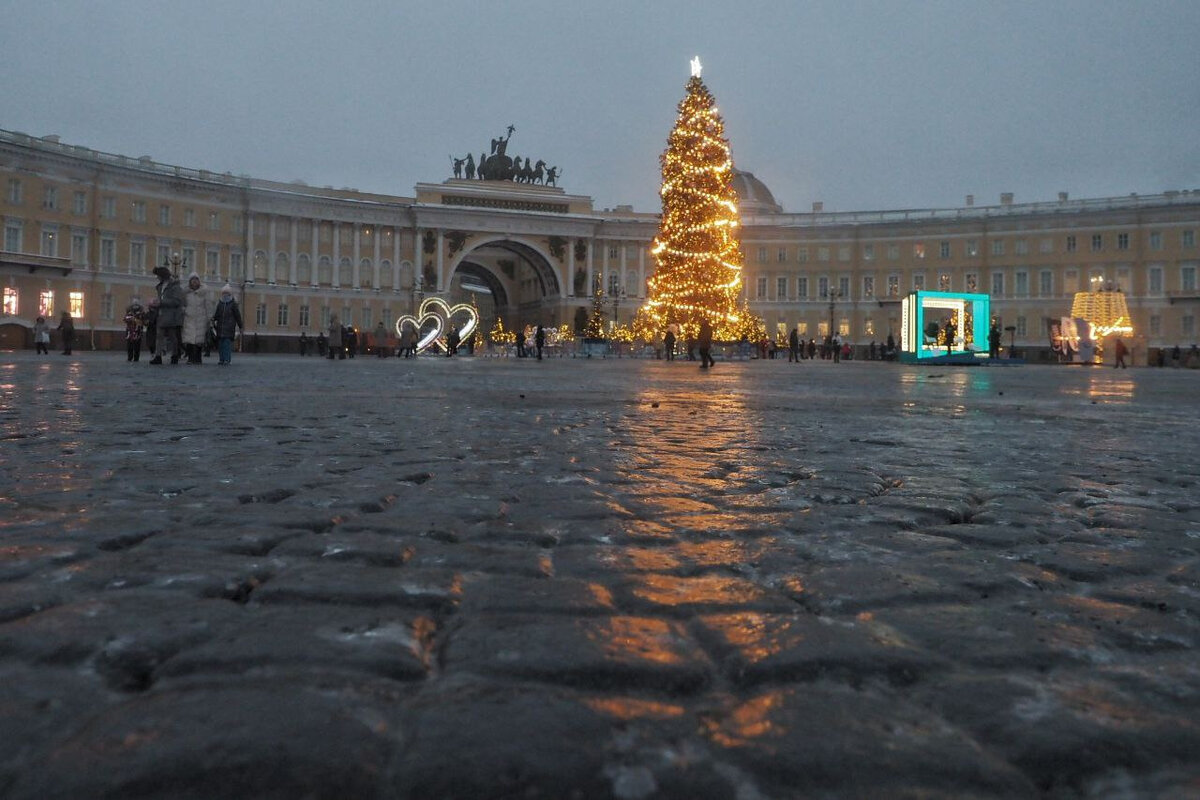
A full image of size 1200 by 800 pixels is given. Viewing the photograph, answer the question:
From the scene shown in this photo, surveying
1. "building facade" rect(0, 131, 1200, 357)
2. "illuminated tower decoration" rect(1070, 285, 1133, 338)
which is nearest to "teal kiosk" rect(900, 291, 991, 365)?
"illuminated tower decoration" rect(1070, 285, 1133, 338)

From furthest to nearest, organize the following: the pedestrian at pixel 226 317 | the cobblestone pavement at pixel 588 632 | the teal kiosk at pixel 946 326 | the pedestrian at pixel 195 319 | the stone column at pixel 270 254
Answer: the stone column at pixel 270 254 < the teal kiosk at pixel 946 326 < the pedestrian at pixel 226 317 < the pedestrian at pixel 195 319 < the cobblestone pavement at pixel 588 632

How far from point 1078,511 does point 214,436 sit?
352 cm

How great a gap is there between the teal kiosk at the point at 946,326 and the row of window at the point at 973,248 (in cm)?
3508

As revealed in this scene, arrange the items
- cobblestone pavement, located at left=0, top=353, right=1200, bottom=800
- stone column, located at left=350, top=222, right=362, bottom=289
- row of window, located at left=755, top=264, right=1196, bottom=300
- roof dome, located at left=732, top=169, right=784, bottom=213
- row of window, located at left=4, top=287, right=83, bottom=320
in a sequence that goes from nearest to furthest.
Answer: cobblestone pavement, located at left=0, top=353, right=1200, bottom=800 → row of window, located at left=4, top=287, right=83, bottom=320 → row of window, located at left=755, top=264, right=1196, bottom=300 → stone column, located at left=350, top=222, right=362, bottom=289 → roof dome, located at left=732, top=169, right=784, bottom=213

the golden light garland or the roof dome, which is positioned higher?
the roof dome

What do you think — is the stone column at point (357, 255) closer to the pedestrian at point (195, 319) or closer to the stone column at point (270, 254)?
the stone column at point (270, 254)

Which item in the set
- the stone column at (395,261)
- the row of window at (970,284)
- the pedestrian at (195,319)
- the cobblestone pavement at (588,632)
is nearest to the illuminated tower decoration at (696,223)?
the pedestrian at (195,319)

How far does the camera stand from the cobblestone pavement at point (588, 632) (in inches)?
34.3

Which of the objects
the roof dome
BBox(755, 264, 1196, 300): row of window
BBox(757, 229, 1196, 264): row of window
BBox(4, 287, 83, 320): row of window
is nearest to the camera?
BBox(4, 287, 83, 320): row of window

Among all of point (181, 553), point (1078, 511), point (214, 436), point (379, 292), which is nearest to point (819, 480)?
point (1078, 511)

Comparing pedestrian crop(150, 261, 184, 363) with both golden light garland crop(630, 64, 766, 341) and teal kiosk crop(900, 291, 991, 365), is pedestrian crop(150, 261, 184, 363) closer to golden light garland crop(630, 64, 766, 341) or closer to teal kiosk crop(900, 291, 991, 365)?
golden light garland crop(630, 64, 766, 341)

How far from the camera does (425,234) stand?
66625 millimetres

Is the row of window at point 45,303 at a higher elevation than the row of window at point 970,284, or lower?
lower

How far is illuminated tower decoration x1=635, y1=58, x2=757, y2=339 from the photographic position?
111 ft
